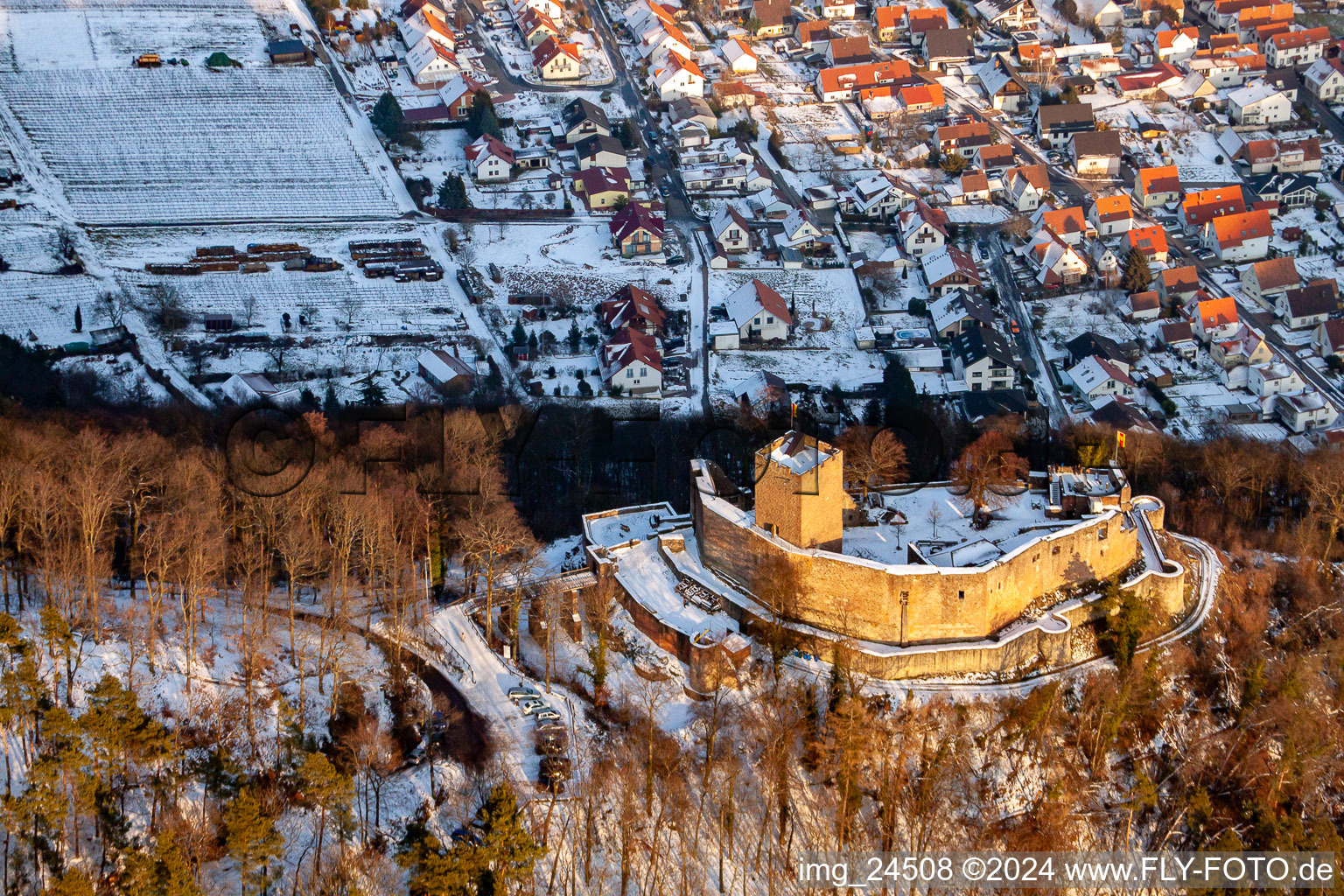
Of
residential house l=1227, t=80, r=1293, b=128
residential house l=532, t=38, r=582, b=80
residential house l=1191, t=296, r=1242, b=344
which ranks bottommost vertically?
residential house l=1191, t=296, r=1242, b=344

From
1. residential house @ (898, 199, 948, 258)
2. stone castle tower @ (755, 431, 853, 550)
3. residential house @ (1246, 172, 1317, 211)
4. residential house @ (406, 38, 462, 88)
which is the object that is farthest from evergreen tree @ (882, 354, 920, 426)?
residential house @ (406, 38, 462, 88)

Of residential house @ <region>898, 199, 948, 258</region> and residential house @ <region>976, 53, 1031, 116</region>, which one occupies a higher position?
residential house @ <region>976, 53, 1031, 116</region>

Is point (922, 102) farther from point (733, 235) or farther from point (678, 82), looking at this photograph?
point (733, 235)

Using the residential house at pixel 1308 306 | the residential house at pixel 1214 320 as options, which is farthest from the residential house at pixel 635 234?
the residential house at pixel 1308 306

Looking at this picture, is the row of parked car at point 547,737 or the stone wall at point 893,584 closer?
the row of parked car at point 547,737

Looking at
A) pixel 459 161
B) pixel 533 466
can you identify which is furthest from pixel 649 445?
pixel 459 161

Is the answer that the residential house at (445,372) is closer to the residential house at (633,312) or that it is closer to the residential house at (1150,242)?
the residential house at (633,312)

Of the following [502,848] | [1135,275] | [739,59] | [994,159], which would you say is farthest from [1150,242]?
[502,848]

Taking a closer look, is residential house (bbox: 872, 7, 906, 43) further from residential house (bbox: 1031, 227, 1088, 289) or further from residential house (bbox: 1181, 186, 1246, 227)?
residential house (bbox: 1031, 227, 1088, 289)
